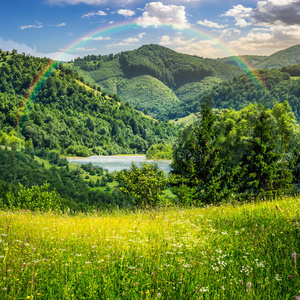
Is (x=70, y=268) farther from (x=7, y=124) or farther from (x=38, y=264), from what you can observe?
(x=7, y=124)

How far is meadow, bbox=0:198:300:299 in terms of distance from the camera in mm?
3146

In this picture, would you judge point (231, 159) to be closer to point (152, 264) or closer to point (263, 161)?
point (263, 161)

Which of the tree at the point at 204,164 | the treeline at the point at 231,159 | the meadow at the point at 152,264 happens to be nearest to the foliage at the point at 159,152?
the treeline at the point at 231,159

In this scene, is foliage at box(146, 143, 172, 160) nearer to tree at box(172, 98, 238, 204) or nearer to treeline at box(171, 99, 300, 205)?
treeline at box(171, 99, 300, 205)

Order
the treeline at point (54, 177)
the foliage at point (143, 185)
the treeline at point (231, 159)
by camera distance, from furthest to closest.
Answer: the treeline at point (54, 177)
the foliage at point (143, 185)
the treeline at point (231, 159)

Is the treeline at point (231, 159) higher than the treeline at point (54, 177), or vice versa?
the treeline at point (231, 159)

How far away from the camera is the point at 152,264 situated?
12.5ft

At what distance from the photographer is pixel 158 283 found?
130 inches

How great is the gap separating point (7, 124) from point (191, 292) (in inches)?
8503

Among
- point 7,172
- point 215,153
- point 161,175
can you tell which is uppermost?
point 215,153

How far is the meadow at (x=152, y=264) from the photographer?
10.3 feet

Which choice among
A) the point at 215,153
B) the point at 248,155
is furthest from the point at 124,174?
the point at 248,155

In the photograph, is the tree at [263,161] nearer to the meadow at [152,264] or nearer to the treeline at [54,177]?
the meadow at [152,264]

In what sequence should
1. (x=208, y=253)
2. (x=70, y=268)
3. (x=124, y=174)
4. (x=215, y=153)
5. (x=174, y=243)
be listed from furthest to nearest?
1. (x=124, y=174)
2. (x=215, y=153)
3. (x=174, y=243)
4. (x=208, y=253)
5. (x=70, y=268)
